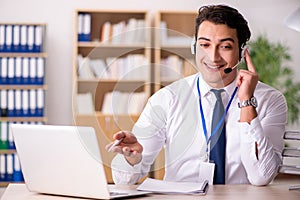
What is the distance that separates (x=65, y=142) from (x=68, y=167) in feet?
0.28

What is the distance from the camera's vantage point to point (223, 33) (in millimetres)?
2500

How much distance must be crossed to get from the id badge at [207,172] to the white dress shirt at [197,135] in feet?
0.05

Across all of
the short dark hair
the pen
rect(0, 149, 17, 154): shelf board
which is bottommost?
rect(0, 149, 17, 154): shelf board

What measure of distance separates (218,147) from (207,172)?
104 millimetres

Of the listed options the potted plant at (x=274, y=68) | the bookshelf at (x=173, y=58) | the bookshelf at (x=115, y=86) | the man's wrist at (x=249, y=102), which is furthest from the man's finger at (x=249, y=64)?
the potted plant at (x=274, y=68)

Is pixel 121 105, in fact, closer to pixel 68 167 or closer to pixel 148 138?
pixel 148 138

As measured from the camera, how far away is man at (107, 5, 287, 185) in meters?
2.40

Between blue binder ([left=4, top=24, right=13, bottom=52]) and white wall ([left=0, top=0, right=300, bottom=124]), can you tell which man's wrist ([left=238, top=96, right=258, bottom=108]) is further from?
white wall ([left=0, top=0, right=300, bottom=124])

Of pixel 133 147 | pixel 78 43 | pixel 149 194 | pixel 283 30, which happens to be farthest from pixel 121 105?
pixel 283 30

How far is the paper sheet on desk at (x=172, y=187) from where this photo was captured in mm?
2200

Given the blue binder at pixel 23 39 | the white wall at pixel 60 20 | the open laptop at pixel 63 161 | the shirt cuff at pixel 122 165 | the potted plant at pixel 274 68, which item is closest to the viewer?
the open laptop at pixel 63 161

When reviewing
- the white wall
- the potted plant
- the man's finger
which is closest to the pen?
the man's finger

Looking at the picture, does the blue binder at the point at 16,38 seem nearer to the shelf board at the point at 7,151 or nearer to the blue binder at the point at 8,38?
the blue binder at the point at 8,38

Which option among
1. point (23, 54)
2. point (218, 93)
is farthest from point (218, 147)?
point (23, 54)
